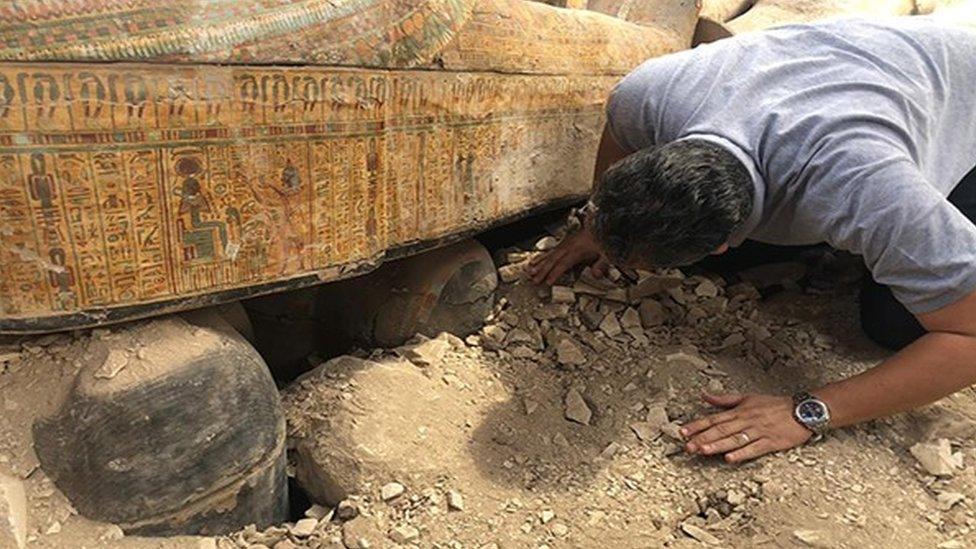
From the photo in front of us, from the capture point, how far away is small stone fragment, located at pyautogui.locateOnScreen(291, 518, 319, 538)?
69.8 inches

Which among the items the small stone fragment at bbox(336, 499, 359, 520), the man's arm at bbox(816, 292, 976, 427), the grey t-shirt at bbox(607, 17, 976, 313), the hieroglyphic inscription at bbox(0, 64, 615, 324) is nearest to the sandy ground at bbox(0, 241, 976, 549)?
the small stone fragment at bbox(336, 499, 359, 520)

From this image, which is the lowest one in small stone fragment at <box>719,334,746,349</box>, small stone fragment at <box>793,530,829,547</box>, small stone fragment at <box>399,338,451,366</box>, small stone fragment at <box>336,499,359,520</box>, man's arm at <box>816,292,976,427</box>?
small stone fragment at <box>336,499,359,520</box>

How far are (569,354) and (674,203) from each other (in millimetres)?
780

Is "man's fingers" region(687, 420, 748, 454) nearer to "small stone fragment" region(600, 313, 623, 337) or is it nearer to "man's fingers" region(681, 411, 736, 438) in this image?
"man's fingers" region(681, 411, 736, 438)

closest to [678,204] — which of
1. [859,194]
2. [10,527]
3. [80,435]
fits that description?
[859,194]

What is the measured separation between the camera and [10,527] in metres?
1.51

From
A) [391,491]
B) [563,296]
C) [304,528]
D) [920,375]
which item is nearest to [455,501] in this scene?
[391,491]

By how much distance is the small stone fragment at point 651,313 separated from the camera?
8.23 ft

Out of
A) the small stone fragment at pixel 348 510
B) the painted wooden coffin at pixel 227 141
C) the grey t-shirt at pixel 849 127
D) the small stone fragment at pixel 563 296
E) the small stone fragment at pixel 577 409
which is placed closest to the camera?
the painted wooden coffin at pixel 227 141

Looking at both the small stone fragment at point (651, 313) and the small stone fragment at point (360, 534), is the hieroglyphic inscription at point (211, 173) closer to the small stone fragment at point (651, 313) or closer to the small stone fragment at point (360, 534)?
the small stone fragment at point (360, 534)

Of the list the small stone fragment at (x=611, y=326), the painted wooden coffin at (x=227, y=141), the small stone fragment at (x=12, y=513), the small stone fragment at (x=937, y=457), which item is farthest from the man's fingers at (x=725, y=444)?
the small stone fragment at (x=12, y=513)

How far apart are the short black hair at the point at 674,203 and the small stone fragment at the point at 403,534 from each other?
789 millimetres

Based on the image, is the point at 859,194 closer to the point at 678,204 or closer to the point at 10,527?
the point at 678,204

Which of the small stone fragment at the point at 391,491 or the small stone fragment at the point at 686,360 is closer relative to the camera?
the small stone fragment at the point at 391,491
